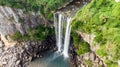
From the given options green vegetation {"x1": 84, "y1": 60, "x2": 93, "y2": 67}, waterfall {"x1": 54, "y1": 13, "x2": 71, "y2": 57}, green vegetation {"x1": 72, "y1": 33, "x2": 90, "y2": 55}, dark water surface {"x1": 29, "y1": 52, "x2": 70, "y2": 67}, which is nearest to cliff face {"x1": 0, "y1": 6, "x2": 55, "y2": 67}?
dark water surface {"x1": 29, "y1": 52, "x2": 70, "y2": 67}

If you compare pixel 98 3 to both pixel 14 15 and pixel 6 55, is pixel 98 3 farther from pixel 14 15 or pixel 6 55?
pixel 6 55

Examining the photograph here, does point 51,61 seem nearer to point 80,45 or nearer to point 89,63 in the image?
point 80,45

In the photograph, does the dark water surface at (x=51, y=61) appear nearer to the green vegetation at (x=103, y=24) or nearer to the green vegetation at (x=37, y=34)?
the green vegetation at (x=37, y=34)

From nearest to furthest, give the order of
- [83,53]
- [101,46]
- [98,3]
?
[101,46] → [98,3] → [83,53]

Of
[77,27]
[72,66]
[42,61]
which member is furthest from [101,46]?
[42,61]

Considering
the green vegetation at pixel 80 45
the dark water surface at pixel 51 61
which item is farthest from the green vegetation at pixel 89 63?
the dark water surface at pixel 51 61
